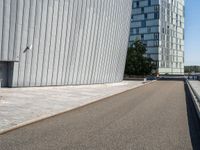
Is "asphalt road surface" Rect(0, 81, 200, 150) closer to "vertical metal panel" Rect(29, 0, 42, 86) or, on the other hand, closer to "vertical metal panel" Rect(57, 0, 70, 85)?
"vertical metal panel" Rect(29, 0, 42, 86)

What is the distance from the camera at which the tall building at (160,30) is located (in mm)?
93750

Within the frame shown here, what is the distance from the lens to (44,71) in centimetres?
2530

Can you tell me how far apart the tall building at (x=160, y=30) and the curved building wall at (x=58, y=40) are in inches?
2331

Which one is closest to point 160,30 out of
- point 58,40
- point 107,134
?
point 58,40

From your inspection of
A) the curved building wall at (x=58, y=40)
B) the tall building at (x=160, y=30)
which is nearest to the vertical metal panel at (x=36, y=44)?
the curved building wall at (x=58, y=40)

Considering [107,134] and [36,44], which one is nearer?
[107,134]

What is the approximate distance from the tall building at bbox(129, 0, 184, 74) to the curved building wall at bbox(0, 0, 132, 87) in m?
59.2

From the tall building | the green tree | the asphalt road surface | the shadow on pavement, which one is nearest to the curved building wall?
the asphalt road surface

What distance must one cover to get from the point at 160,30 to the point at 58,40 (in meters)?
72.7

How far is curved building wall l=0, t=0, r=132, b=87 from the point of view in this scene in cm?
2272

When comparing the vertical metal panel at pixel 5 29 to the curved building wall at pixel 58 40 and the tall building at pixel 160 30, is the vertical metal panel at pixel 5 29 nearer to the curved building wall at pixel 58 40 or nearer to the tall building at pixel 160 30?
the curved building wall at pixel 58 40

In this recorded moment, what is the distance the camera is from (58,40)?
26.3 metres

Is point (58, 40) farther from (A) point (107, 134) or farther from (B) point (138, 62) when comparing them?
(B) point (138, 62)

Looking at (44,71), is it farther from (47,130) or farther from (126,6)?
(126,6)
